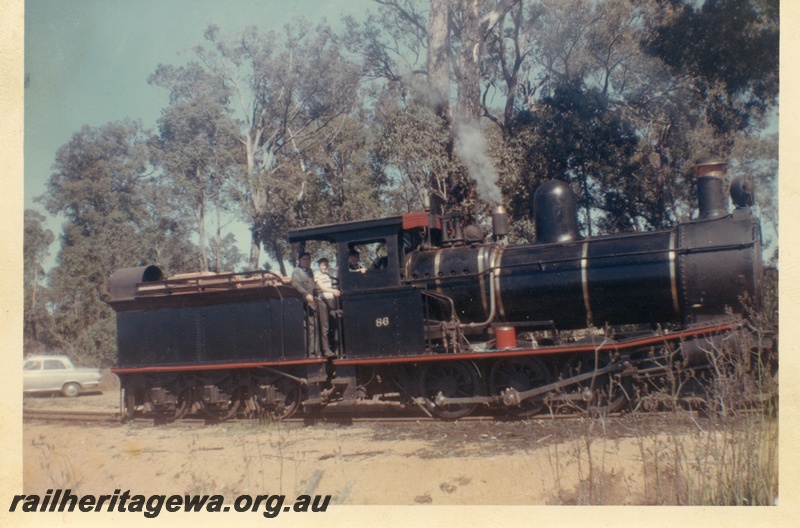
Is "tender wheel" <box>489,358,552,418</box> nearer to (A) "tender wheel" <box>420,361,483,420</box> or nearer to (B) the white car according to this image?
(A) "tender wheel" <box>420,361,483,420</box>

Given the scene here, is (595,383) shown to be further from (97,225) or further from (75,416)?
(97,225)

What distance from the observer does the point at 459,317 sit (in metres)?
9.28

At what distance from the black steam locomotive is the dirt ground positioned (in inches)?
24.6

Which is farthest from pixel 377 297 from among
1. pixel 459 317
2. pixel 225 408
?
pixel 225 408

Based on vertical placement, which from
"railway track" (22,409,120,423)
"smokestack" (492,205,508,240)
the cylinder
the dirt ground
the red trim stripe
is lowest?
"railway track" (22,409,120,423)

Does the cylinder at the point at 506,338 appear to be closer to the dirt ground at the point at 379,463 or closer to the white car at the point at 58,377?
the dirt ground at the point at 379,463

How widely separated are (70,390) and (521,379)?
460 inches

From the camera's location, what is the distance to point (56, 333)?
16.3 m

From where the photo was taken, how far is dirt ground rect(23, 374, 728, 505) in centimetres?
553

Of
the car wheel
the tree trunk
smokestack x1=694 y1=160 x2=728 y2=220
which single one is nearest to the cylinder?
smokestack x1=694 y1=160 x2=728 y2=220

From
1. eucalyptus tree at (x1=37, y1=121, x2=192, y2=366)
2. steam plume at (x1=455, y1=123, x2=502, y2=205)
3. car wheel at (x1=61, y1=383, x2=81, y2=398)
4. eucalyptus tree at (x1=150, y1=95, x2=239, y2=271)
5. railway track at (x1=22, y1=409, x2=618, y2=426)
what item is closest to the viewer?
railway track at (x1=22, y1=409, x2=618, y2=426)

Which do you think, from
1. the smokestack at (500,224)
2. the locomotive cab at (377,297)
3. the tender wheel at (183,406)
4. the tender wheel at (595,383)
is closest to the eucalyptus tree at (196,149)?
the tender wheel at (183,406)
